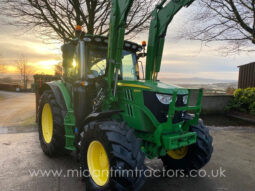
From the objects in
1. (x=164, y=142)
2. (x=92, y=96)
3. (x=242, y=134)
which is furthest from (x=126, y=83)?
(x=242, y=134)

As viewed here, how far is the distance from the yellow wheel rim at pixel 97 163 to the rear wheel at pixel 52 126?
1.10m

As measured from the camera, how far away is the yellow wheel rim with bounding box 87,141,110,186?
9.43ft

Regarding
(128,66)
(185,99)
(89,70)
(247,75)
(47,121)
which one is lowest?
(47,121)

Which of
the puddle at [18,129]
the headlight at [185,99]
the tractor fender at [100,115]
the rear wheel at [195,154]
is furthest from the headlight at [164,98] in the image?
the puddle at [18,129]

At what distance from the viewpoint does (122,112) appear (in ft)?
10.2

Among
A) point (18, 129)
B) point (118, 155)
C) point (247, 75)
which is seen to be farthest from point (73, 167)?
point (247, 75)

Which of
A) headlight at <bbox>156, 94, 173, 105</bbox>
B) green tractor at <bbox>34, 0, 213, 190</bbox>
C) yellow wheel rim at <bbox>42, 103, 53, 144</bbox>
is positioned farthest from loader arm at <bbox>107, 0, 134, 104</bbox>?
yellow wheel rim at <bbox>42, 103, 53, 144</bbox>

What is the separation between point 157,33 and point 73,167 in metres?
2.86

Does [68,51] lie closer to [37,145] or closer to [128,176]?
[128,176]

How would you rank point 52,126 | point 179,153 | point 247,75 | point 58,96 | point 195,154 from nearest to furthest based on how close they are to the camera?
1. point 195,154
2. point 179,153
3. point 58,96
4. point 52,126
5. point 247,75

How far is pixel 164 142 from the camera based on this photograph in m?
2.74

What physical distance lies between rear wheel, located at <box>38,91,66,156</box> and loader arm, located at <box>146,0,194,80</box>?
1.87 m

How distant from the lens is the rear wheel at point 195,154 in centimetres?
328

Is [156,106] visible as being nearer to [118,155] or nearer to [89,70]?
[118,155]
